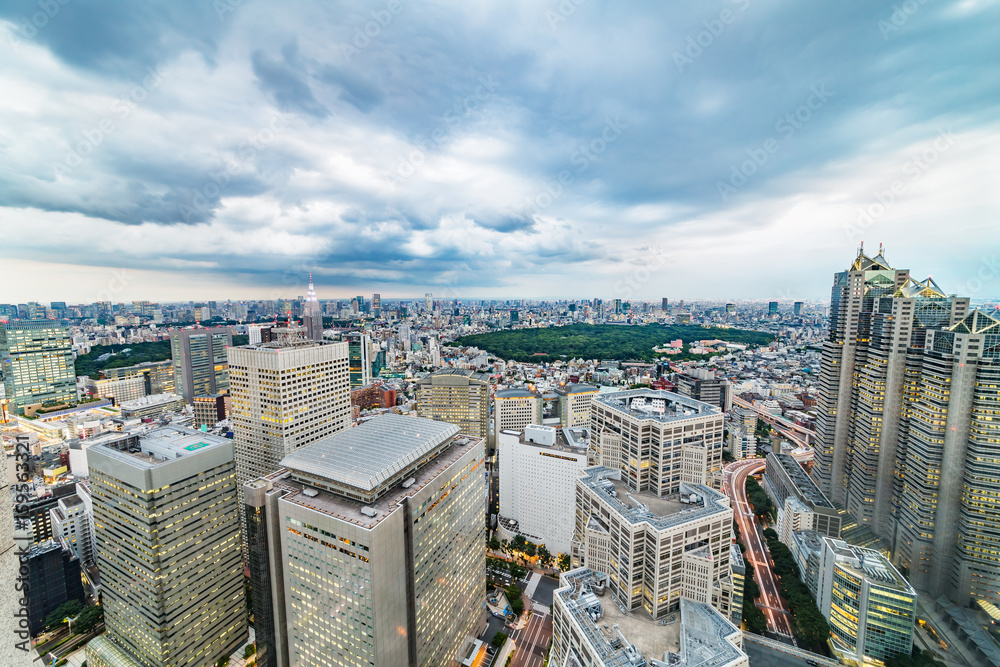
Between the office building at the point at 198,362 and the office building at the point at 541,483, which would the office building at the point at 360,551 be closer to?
the office building at the point at 541,483

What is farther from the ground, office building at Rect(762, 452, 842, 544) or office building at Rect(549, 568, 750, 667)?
office building at Rect(549, 568, 750, 667)

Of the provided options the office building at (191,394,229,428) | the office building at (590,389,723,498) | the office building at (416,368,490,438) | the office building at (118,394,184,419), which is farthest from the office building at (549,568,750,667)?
the office building at (118,394,184,419)

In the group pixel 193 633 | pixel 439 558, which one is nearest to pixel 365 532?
pixel 439 558

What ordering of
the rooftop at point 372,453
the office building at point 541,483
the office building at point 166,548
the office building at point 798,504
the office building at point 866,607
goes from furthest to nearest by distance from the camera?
1. the office building at point 541,483
2. the office building at point 798,504
3. the office building at point 866,607
4. the office building at point 166,548
5. the rooftop at point 372,453

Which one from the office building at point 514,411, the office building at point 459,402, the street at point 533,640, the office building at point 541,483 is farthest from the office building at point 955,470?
the office building at point 459,402

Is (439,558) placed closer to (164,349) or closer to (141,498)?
(141,498)

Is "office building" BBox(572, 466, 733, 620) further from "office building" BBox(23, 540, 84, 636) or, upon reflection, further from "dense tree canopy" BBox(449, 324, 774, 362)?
"dense tree canopy" BBox(449, 324, 774, 362)
